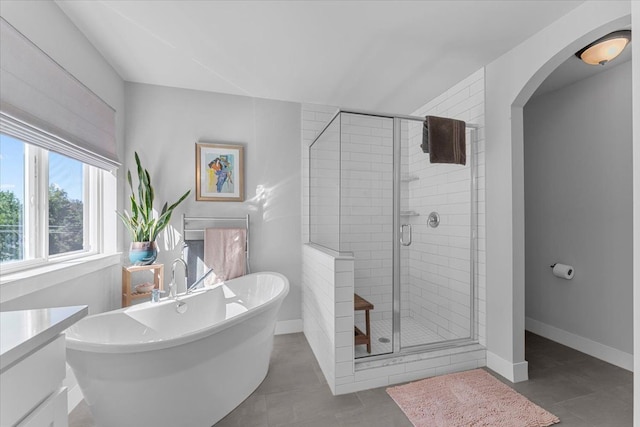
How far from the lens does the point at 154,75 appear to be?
2.67 m

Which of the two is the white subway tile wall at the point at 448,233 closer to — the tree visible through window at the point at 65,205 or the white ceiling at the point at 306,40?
the white ceiling at the point at 306,40

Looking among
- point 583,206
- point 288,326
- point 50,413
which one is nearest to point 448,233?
point 583,206

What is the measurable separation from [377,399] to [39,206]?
254 centimetres

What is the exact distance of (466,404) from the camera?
1.91m

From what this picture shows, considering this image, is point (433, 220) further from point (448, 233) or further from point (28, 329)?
point (28, 329)

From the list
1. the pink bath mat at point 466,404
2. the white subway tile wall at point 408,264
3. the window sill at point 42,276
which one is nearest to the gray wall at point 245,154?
the white subway tile wall at point 408,264

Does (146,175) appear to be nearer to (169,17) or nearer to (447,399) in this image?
(169,17)

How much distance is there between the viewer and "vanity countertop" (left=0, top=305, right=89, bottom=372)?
23.7 inches

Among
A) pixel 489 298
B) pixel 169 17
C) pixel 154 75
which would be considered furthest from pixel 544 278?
pixel 154 75

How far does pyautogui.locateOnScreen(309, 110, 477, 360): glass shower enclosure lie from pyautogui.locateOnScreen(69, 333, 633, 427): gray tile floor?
0.43 metres

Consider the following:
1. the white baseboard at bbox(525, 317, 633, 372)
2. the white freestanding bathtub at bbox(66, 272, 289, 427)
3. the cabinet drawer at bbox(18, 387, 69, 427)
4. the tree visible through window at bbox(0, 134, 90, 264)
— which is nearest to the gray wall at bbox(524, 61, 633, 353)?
the white baseboard at bbox(525, 317, 633, 372)

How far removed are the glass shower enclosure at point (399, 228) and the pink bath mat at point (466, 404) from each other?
0.93 feet

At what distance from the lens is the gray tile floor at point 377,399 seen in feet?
5.85

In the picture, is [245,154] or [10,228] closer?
[10,228]
